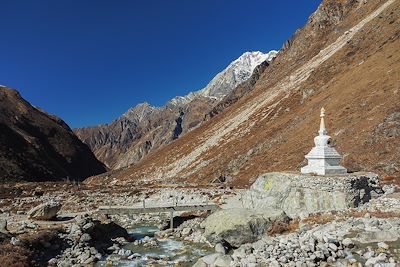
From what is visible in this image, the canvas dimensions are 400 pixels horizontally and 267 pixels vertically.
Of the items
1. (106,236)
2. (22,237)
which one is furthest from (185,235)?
(22,237)

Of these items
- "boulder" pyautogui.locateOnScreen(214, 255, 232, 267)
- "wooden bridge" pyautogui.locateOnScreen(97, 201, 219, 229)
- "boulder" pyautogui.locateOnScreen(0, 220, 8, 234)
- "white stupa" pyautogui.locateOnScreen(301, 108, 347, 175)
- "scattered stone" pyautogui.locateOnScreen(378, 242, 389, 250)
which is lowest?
"boulder" pyautogui.locateOnScreen(214, 255, 232, 267)

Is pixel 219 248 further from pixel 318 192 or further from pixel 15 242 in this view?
pixel 15 242

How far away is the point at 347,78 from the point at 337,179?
69.1 m

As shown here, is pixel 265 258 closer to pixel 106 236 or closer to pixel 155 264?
pixel 155 264

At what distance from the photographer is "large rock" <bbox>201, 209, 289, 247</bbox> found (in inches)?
1255

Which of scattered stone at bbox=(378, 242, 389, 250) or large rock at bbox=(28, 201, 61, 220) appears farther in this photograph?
large rock at bbox=(28, 201, 61, 220)

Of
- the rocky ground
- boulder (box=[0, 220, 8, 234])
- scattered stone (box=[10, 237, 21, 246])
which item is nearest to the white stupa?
the rocky ground

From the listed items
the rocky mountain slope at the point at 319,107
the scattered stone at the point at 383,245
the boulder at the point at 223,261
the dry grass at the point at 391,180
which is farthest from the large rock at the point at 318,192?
the rocky mountain slope at the point at 319,107

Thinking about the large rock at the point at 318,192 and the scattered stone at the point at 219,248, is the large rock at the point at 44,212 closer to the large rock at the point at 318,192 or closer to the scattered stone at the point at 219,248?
the scattered stone at the point at 219,248

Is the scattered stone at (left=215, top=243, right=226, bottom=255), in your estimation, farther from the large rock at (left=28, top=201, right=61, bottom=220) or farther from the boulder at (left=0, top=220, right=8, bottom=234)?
the large rock at (left=28, top=201, right=61, bottom=220)

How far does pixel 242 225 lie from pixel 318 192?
7.22m

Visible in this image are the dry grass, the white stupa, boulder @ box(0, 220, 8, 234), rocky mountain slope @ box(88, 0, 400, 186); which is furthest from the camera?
rocky mountain slope @ box(88, 0, 400, 186)

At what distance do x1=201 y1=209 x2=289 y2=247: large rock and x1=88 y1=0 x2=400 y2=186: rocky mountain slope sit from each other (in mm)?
20537

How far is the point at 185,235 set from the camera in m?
39.2
